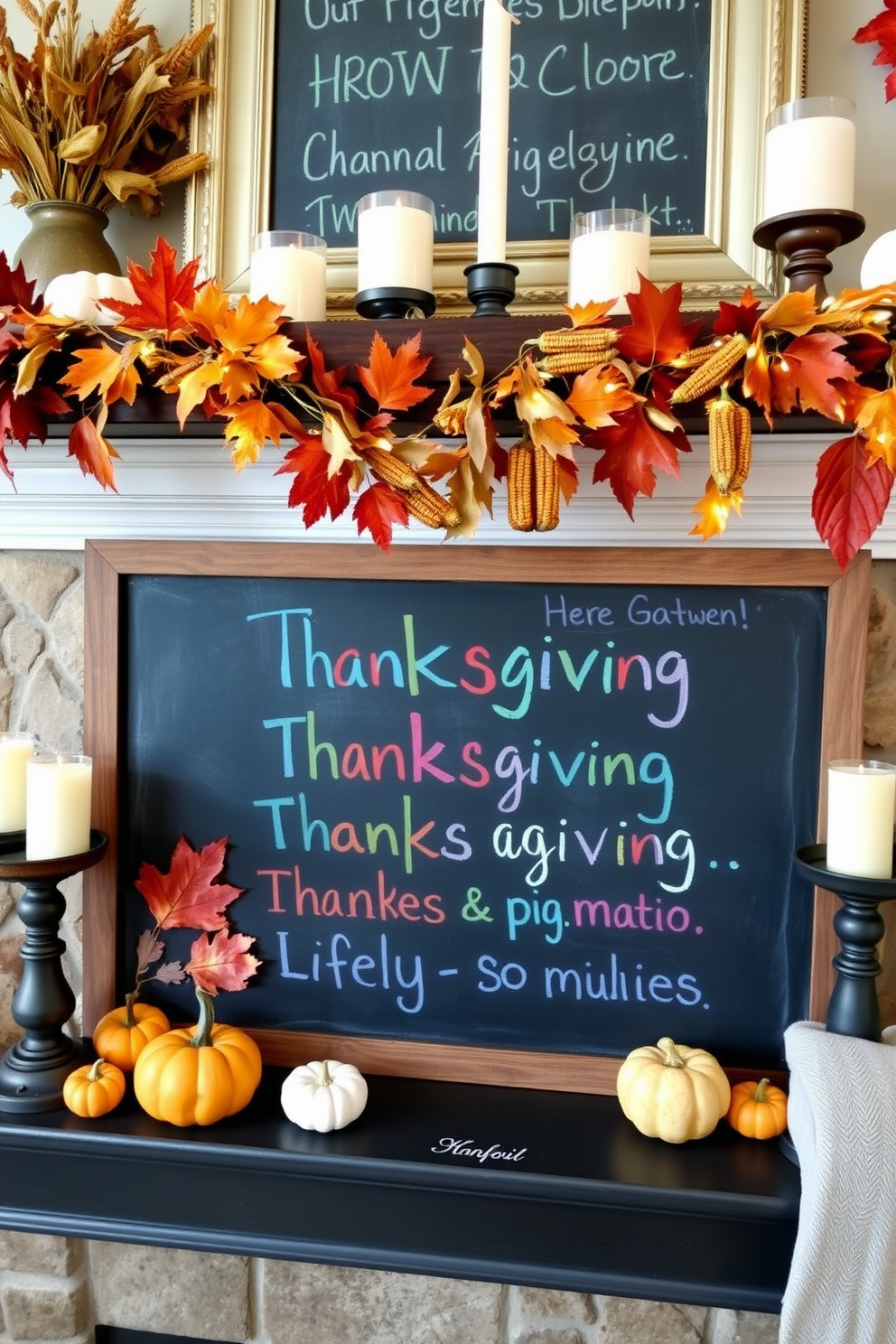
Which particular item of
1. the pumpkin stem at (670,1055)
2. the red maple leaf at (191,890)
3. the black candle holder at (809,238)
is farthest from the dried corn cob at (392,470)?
the pumpkin stem at (670,1055)

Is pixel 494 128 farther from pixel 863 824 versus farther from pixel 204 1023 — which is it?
pixel 204 1023

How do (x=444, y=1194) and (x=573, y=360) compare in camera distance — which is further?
(x=444, y=1194)

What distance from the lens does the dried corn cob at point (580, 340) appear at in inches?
36.5

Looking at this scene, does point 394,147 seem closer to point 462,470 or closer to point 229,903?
point 462,470

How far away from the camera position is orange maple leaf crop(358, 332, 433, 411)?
97cm

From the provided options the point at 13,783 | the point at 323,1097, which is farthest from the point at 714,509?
the point at 13,783

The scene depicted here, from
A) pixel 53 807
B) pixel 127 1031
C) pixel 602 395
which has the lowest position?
pixel 127 1031

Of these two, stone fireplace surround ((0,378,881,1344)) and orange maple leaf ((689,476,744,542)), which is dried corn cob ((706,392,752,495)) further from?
stone fireplace surround ((0,378,881,1344))

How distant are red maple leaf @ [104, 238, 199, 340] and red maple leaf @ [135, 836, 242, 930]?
0.62 metres

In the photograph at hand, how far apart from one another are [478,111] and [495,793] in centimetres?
81

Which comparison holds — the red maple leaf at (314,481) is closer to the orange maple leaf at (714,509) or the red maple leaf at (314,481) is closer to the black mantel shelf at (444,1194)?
the orange maple leaf at (714,509)

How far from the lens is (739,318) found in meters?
0.92

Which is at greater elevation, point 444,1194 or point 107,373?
point 107,373

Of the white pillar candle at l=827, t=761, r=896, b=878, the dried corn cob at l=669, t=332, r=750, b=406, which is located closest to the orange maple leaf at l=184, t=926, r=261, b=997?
the white pillar candle at l=827, t=761, r=896, b=878
